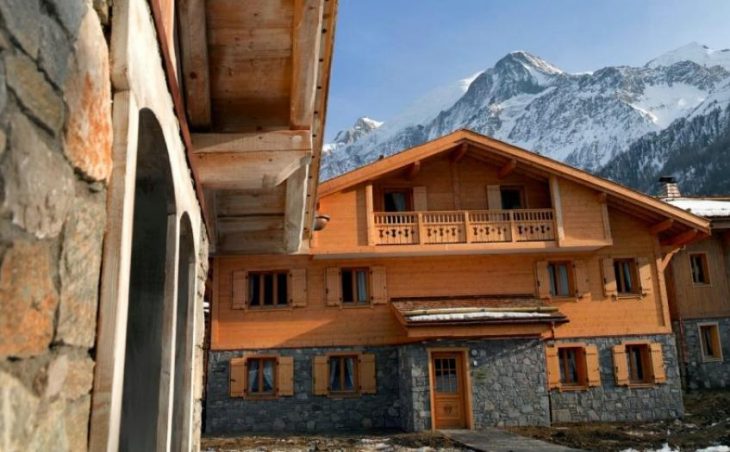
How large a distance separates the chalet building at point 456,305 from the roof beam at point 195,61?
11310 millimetres

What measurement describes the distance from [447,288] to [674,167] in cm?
8323

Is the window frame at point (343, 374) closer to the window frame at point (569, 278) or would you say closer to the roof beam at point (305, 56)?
the window frame at point (569, 278)

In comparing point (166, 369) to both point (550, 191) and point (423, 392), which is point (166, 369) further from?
point (550, 191)

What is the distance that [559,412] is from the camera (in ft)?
55.6

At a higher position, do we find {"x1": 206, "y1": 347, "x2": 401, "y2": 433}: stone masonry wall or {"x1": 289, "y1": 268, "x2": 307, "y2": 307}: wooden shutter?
{"x1": 289, "y1": 268, "x2": 307, "y2": 307}: wooden shutter

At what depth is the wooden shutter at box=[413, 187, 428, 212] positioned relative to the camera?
708 inches

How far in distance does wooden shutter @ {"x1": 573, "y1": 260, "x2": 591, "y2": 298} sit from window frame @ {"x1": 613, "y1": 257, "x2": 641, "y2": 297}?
0.97 metres

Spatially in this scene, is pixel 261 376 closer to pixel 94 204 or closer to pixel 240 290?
pixel 240 290

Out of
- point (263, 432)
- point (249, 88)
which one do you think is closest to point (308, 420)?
point (263, 432)

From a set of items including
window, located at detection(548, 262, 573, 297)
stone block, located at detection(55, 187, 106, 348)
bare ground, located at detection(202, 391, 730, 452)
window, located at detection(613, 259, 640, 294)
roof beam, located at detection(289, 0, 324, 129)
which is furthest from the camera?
window, located at detection(613, 259, 640, 294)

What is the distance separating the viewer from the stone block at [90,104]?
4.67 ft

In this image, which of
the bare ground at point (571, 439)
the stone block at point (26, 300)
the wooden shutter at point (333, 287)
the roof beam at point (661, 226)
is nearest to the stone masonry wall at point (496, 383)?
the bare ground at point (571, 439)

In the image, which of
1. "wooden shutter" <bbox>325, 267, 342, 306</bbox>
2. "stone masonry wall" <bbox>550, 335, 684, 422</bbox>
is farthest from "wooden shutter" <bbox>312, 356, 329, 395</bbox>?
"stone masonry wall" <bbox>550, 335, 684, 422</bbox>

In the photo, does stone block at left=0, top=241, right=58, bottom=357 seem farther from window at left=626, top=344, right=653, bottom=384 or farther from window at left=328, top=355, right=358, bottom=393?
window at left=626, top=344, right=653, bottom=384
